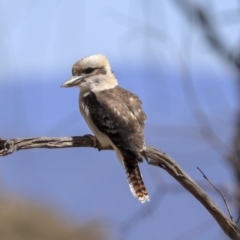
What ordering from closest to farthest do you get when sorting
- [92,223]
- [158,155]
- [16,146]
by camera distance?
[16,146] → [158,155] → [92,223]

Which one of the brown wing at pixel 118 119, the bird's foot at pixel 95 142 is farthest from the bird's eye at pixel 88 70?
the bird's foot at pixel 95 142

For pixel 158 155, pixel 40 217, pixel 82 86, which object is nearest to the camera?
pixel 158 155

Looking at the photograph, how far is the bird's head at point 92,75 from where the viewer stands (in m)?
3.46

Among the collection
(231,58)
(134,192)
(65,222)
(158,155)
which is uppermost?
(231,58)

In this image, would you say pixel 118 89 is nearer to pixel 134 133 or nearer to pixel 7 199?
pixel 134 133

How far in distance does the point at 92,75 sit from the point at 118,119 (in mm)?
424

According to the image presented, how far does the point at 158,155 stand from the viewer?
7.59ft

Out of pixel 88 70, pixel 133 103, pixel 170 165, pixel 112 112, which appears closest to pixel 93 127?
pixel 112 112

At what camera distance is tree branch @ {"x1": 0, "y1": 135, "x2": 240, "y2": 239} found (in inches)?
80.5

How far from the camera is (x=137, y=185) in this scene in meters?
2.89

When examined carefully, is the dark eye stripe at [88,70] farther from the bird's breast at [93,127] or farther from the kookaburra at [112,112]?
the bird's breast at [93,127]

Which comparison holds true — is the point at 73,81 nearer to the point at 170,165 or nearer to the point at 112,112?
the point at 112,112

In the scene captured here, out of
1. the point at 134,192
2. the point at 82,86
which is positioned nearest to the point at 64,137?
the point at 134,192

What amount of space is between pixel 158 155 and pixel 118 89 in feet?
4.07
